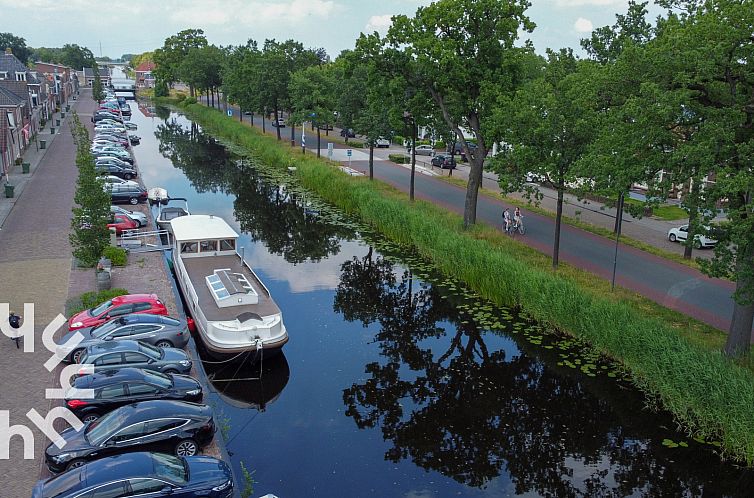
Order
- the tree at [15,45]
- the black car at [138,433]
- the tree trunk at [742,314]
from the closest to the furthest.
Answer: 1. the black car at [138,433]
2. the tree trunk at [742,314]
3. the tree at [15,45]

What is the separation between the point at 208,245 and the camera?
27.5 m

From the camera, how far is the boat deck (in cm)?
2166

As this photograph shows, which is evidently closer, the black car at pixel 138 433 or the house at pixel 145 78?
the black car at pixel 138 433

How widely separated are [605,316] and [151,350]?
48.7 feet

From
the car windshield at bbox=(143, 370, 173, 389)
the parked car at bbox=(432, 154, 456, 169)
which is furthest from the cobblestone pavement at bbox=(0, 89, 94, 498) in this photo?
the parked car at bbox=(432, 154, 456, 169)

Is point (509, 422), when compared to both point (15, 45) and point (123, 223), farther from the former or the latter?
point (15, 45)

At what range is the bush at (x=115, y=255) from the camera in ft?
93.3

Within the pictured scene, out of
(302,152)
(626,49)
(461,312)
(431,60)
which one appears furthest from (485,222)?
(302,152)

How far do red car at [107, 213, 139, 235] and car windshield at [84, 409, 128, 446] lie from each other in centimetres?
2073

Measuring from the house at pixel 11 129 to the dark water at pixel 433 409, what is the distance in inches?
1145

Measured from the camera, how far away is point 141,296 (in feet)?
73.8

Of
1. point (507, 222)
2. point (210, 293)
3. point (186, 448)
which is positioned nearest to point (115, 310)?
point (210, 293)

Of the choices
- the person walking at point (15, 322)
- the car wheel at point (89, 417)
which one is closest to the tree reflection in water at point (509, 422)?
the car wheel at point (89, 417)

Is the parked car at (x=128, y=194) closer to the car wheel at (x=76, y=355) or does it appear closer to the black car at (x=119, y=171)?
the black car at (x=119, y=171)
